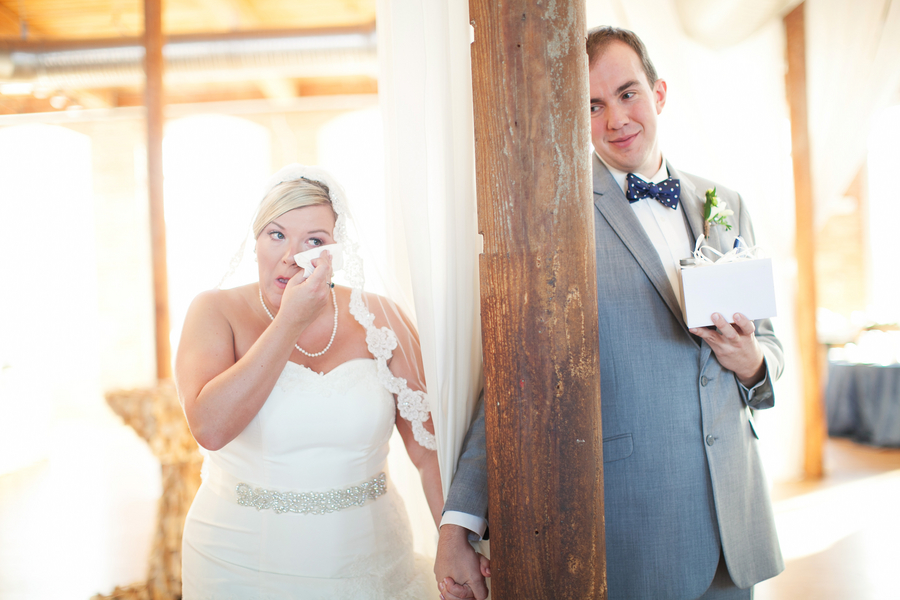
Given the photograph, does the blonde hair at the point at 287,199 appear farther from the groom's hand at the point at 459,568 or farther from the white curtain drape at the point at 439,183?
the groom's hand at the point at 459,568

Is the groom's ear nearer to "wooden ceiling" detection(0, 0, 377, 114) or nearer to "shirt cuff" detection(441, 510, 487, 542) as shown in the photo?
"shirt cuff" detection(441, 510, 487, 542)

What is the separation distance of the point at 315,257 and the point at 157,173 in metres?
3.02

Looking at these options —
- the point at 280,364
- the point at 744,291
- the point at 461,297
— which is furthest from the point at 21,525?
the point at 744,291

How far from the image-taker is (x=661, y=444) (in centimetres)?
113

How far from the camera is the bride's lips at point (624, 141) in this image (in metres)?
1.27

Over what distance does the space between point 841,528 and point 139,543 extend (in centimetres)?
413

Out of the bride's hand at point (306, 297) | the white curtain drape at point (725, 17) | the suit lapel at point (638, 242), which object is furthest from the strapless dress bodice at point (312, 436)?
the white curtain drape at point (725, 17)

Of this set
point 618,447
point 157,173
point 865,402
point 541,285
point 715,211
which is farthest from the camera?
point 865,402

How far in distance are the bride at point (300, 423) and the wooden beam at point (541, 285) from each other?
0.49 metres

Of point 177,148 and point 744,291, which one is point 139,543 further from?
point 177,148

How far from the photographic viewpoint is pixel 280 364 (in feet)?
4.12

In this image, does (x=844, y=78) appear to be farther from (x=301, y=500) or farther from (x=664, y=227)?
(x=301, y=500)

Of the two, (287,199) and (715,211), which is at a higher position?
(287,199)

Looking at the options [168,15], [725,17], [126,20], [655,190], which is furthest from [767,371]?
[126,20]
